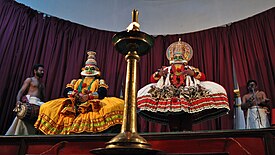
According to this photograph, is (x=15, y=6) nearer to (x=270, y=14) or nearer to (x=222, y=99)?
(x=222, y=99)

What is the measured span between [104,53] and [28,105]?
5.14ft

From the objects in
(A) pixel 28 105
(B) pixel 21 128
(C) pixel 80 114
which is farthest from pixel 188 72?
(B) pixel 21 128

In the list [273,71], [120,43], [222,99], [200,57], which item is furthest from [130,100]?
[200,57]

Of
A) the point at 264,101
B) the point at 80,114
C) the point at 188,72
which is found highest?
the point at 188,72

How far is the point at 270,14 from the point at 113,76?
6.89 feet

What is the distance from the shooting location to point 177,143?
151 cm

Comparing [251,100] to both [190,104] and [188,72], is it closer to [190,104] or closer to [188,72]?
[188,72]

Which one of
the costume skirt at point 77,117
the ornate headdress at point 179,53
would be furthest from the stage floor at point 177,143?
the ornate headdress at point 179,53

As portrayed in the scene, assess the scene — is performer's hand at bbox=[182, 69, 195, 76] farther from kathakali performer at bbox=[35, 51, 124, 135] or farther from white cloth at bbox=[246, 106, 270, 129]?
white cloth at bbox=[246, 106, 270, 129]

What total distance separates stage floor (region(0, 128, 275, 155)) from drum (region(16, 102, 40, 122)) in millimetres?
1261

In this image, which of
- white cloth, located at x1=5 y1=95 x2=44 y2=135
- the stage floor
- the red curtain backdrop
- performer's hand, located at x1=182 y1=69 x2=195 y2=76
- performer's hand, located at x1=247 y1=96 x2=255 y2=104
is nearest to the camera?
the stage floor

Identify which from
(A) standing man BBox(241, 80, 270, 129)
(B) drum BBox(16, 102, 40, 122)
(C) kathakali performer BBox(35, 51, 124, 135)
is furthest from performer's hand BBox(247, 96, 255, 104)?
(B) drum BBox(16, 102, 40, 122)

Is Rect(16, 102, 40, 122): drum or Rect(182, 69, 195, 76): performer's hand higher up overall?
Rect(182, 69, 195, 76): performer's hand

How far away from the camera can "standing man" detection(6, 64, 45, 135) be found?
9.43 feet
